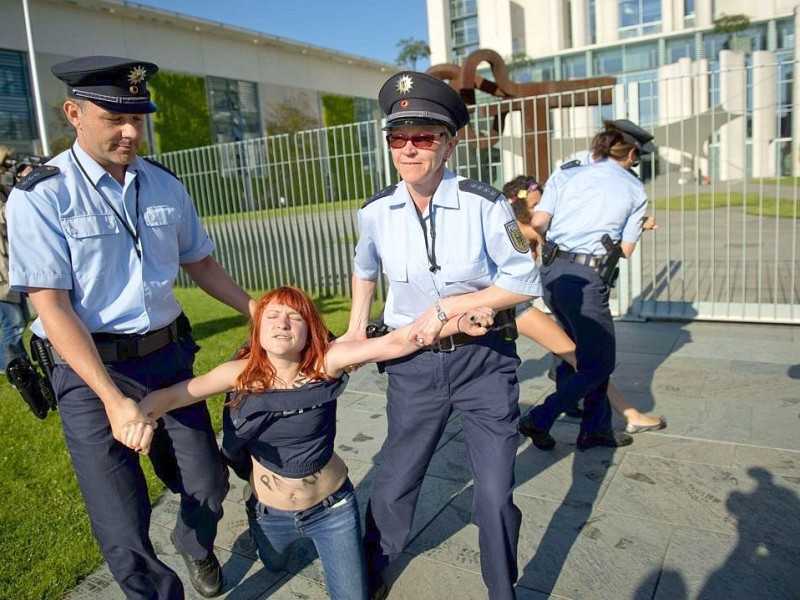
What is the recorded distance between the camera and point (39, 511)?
3.48 meters

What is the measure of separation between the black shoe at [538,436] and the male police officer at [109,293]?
6.67 feet

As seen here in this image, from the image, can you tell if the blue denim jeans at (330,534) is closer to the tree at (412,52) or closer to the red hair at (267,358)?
the red hair at (267,358)

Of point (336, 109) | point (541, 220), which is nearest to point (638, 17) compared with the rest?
point (336, 109)

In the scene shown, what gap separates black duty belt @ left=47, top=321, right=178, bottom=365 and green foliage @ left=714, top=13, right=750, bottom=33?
41.6 m

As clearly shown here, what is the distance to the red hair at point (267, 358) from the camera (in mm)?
2506

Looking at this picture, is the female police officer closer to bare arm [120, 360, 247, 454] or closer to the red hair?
the red hair

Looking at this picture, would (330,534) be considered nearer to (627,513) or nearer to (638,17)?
(627,513)

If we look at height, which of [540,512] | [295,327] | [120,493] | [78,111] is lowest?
[540,512]

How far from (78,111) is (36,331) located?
2.62 feet

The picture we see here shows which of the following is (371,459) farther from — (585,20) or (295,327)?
(585,20)

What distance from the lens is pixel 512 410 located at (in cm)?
243

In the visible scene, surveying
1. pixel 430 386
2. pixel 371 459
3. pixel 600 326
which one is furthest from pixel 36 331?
pixel 600 326

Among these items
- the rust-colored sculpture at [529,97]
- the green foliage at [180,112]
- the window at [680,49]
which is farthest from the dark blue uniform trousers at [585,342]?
the window at [680,49]

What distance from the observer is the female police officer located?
12.1 ft
